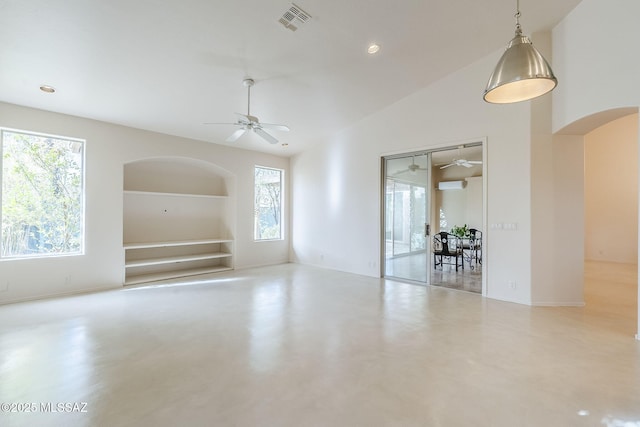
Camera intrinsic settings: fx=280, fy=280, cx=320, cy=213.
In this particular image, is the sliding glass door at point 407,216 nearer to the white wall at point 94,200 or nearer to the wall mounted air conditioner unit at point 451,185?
the wall mounted air conditioner unit at point 451,185

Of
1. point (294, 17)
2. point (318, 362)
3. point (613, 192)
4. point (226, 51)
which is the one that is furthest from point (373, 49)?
point (613, 192)

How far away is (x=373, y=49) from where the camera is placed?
3.91 meters

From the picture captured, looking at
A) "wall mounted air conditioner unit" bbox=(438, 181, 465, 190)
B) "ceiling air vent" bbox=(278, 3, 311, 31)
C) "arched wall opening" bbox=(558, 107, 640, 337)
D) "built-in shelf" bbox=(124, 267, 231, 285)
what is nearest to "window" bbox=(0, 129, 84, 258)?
"built-in shelf" bbox=(124, 267, 231, 285)

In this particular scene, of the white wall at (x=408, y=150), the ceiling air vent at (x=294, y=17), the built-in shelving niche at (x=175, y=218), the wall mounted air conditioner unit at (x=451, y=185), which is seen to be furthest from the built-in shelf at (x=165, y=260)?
the wall mounted air conditioner unit at (x=451, y=185)

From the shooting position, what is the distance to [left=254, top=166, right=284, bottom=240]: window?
7.49m

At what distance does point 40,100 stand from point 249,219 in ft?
13.9

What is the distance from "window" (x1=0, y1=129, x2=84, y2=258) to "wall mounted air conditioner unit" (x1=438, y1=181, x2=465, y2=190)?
9084 mm

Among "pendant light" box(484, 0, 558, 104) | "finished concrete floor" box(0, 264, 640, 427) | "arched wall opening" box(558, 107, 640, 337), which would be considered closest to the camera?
"pendant light" box(484, 0, 558, 104)

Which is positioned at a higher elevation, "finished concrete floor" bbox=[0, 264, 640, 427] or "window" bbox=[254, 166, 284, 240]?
"window" bbox=[254, 166, 284, 240]

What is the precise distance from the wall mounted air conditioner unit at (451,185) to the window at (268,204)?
5.12 m

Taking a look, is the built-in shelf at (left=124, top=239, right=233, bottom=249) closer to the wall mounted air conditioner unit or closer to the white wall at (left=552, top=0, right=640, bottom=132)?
the wall mounted air conditioner unit

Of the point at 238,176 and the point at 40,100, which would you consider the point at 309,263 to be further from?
the point at 40,100

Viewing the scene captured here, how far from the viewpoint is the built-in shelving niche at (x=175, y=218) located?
19.4 feet

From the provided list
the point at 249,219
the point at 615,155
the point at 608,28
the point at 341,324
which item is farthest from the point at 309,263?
the point at 615,155
